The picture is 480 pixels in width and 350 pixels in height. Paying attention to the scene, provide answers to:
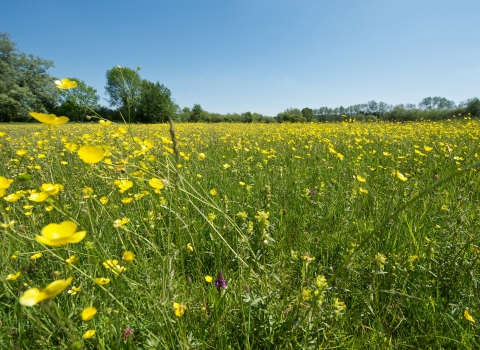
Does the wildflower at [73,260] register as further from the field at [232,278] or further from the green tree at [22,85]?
the green tree at [22,85]

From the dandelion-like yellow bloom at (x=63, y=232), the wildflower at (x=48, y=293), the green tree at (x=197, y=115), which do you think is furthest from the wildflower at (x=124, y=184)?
the green tree at (x=197, y=115)

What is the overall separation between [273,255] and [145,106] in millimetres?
28626

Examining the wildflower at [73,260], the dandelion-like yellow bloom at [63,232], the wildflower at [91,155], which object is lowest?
the wildflower at [73,260]

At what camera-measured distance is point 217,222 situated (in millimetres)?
1939

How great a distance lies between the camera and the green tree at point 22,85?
27.7 meters

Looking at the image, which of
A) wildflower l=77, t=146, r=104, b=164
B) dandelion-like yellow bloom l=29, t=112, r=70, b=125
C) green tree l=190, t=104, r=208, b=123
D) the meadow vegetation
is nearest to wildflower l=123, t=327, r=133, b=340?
the meadow vegetation

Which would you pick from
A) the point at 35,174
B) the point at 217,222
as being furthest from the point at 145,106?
the point at 217,222

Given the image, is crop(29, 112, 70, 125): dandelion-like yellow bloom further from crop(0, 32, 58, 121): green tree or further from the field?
crop(0, 32, 58, 121): green tree

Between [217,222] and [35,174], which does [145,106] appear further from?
[217,222]

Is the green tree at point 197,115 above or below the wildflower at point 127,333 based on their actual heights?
above

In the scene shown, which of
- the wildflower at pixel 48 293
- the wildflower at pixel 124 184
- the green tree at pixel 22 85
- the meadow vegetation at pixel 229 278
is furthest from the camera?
the green tree at pixel 22 85

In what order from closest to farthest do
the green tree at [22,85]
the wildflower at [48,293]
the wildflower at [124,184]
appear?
the wildflower at [48,293] → the wildflower at [124,184] → the green tree at [22,85]

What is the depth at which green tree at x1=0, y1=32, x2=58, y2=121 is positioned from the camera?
27719 millimetres

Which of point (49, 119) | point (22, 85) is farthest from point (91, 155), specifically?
point (22, 85)
